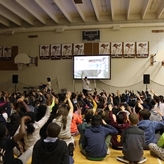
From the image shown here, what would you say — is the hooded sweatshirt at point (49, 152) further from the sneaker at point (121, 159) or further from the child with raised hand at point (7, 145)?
the sneaker at point (121, 159)

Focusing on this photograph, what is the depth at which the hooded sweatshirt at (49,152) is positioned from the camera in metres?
2.17

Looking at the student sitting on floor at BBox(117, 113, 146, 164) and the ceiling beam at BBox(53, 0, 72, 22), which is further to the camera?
the ceiling beam at BBox(53, 0, 72, 22)

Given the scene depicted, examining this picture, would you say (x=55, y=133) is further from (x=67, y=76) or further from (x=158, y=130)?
(x=67, y=76)

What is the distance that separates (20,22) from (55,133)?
33.7 ft

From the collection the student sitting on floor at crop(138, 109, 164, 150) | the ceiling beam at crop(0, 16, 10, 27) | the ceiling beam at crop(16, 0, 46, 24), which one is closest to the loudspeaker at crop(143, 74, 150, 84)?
the ceiling beam at crop(16, 0, 46, 24)

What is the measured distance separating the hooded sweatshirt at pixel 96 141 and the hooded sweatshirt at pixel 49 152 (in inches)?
44.5

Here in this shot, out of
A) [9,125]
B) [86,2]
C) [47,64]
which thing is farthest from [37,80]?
[9,125]

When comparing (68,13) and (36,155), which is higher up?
(68,13)

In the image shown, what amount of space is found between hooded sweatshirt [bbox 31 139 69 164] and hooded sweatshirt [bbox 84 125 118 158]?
113 centimetres

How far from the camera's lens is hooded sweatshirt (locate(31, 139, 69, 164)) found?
2.17 metres

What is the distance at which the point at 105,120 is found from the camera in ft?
12.6

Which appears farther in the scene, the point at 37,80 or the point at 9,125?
the point at 37,80

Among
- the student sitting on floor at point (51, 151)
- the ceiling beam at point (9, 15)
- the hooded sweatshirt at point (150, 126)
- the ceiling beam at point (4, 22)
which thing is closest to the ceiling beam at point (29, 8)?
the ceiling beam at point (9, 15)

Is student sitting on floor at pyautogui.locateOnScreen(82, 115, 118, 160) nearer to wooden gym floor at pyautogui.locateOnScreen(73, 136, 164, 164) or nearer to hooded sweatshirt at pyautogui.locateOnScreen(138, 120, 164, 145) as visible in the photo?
wooden gym floor at pyautogui.locateOnScreen(73, 136, 164, 164)
